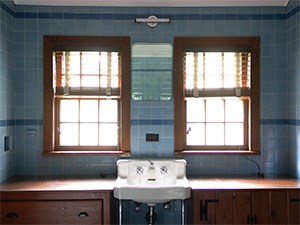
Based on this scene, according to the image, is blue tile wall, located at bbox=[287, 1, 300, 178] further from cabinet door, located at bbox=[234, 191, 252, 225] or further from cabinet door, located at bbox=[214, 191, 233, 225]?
cabinet door, located at bbox=[214, 191, 233, 225]

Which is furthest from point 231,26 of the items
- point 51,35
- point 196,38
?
point 51,35

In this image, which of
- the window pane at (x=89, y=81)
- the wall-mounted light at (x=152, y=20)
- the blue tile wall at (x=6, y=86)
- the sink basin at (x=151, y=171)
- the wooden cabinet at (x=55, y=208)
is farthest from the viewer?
the window pane at (x=89, y=81)

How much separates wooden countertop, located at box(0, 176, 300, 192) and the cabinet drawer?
116 millimetres

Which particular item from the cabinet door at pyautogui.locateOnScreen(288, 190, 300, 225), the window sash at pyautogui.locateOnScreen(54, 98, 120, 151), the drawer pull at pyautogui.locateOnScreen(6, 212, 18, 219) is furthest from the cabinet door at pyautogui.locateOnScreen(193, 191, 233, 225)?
the drawer pull at pyautogui.locateOnScreen(6, 212, 18, 219)

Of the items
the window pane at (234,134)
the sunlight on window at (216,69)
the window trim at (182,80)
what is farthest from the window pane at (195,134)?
the sunlight on window at (216,69)

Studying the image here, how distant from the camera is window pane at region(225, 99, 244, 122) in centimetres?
400

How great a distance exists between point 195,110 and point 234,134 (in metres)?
0.47

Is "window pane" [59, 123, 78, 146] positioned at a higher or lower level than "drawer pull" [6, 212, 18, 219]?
higher

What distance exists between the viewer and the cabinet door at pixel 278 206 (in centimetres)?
324

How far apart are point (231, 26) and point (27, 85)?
6.93 feet

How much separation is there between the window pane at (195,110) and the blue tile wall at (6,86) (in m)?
1.74

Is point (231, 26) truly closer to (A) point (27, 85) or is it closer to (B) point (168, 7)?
(B) point (168, 7)

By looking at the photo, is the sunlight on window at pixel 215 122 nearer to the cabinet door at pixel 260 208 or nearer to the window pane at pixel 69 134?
the cabinet door at pixel 260 208

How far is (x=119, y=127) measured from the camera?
395 cm
